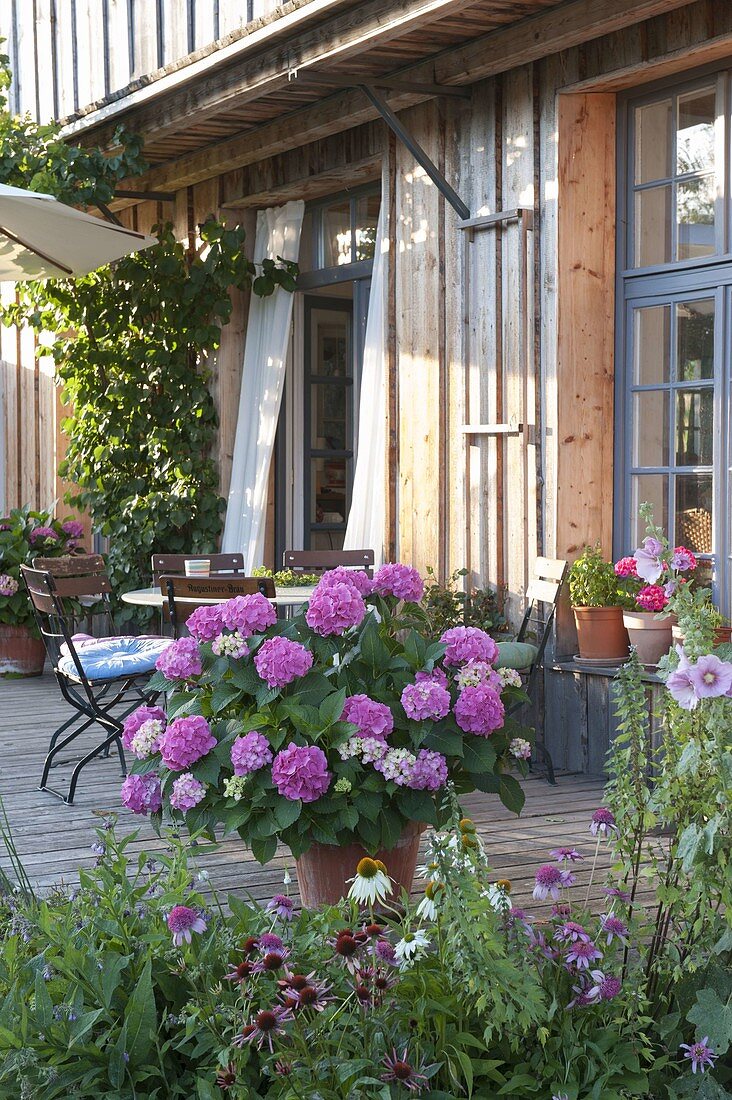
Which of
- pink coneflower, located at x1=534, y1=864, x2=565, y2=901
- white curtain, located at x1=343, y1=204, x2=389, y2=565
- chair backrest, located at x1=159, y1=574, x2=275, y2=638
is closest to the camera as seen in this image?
pink coneflower, located at x1=534, y1=864, x2=565, y2=901

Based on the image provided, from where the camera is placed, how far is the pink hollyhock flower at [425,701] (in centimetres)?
313

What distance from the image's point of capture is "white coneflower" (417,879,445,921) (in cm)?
226

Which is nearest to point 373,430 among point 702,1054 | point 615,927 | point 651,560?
point 651,560

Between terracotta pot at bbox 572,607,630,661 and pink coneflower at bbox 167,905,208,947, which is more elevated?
terracotta pot at bbox 572,607,630,661

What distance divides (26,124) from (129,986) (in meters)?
6.79

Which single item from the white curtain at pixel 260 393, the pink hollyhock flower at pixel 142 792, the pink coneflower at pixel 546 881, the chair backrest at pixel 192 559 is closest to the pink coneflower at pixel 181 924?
the pink coneflower at pixel 546 881

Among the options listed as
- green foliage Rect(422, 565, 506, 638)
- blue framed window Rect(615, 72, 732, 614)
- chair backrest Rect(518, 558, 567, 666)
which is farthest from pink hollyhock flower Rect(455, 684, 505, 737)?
green foliage Rect(422, 565, 506, 638)

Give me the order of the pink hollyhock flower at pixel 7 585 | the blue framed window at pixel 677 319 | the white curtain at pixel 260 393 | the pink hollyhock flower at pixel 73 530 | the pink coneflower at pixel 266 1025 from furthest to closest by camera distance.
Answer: the pink hollyhock flower at pixel 73 530
the pink hollyhock flower at pixel 7 585
the white curtain at pixel 260 393
the blue framed window at pixel 677 319
the pink coneflower at pixel 266 1025

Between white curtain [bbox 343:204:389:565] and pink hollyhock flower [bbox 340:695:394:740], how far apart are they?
3989 millimetres

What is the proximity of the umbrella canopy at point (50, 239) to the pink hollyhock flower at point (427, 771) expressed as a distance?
323 centimetres

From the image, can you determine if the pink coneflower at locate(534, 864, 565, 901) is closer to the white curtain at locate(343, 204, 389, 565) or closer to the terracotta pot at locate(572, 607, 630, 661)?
the terracotta pot at locate(572, 607, 630, 661)

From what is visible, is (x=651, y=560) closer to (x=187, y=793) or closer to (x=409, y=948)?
(x=409, y=948)

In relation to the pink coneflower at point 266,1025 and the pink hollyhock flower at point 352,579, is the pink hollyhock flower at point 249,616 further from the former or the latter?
the pink coneflower at point 266,1025

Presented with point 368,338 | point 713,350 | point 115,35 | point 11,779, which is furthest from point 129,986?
point 115,35
